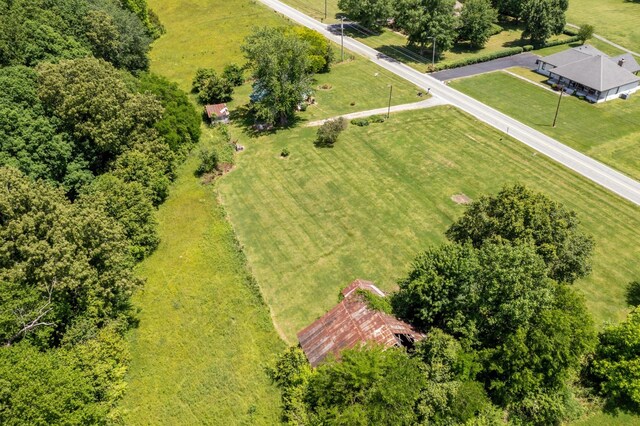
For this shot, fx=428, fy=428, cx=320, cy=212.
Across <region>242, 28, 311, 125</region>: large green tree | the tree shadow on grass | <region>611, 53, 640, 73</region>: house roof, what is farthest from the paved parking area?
the tree shadow on grass

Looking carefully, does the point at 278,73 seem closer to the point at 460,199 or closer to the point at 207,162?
the point at 207,162

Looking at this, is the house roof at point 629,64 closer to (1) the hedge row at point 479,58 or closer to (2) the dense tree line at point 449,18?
(2) the dense tree line at point 449,18

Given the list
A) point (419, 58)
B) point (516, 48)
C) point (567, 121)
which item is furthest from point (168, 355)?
point (516, 48)

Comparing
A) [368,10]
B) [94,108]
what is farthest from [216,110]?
[368,10]

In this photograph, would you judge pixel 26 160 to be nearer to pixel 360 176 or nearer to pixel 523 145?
pixel 360 176

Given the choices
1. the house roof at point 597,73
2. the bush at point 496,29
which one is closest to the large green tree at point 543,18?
the bush at point 496,29
